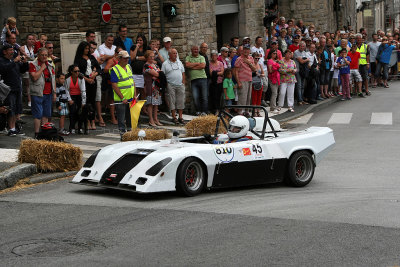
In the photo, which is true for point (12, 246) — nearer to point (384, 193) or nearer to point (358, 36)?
point (384, 193)

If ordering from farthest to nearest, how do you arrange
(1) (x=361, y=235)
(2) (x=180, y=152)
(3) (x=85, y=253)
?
1. (2) (x=180, y=152)
2. (1) (x=361, y=235)
3. (3) (x=85, y=253)

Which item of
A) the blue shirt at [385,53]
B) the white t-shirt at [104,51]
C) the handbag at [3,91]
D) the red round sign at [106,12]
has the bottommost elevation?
the handbag at [3,91]

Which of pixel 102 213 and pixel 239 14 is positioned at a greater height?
pixel 239 14

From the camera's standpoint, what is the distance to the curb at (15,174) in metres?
12.7

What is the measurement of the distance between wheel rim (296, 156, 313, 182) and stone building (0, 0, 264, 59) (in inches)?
429

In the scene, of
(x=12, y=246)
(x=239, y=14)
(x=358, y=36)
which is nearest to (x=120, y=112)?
(x=12, y=246)

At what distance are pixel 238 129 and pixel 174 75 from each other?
28.5 feet

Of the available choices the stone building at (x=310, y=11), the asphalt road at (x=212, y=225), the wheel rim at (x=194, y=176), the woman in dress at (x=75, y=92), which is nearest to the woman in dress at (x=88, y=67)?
the woman in dress at (x=75, y=92)

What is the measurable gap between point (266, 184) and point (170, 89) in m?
8.45

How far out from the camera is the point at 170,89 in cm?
2138

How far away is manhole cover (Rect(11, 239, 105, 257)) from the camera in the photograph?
8.25 meters

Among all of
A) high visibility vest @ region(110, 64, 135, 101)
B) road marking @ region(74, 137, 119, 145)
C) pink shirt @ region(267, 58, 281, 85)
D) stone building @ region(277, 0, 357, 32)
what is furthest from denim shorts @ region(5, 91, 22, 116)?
stone building @ region(277, 0, 357, 32)

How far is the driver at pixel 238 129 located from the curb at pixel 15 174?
3.42m

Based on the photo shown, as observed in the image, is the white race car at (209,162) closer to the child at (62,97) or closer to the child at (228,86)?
the child at (62,97)
